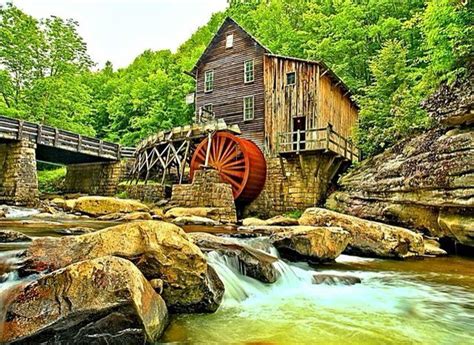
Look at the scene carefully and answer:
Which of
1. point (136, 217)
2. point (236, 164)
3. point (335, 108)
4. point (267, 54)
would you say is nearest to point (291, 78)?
point (267, 54)

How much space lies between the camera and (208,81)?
17844mm

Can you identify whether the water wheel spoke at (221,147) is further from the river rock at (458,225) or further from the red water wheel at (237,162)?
the river rock at (458,225)

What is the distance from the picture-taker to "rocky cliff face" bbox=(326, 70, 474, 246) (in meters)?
7.64

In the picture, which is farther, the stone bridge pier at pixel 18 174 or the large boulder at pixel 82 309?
the stone bridge pier at pixel 18 174

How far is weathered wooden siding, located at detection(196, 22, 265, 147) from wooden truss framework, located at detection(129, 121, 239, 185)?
1.06 meters

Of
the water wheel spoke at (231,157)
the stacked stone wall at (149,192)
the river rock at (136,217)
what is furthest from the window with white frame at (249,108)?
the river rock at (136,217)

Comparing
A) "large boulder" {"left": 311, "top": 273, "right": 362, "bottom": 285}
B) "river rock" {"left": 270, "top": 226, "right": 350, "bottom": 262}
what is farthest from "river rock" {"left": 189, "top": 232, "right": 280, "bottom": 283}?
"river rock" {"left": 270, "top": 226, "right": 350, "bottom": 262}

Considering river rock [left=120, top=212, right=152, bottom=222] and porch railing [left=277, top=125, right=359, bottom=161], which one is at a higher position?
porch railing [left=277, top=125, right=359, bottom=161]

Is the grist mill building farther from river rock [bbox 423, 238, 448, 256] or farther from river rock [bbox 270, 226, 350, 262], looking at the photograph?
river rock [bbox 270, 226, 350, 262]

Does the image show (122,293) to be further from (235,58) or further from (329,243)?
(235,58)

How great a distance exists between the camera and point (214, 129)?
15.0 m

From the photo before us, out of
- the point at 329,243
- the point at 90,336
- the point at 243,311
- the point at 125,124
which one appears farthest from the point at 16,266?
the point at 125,124

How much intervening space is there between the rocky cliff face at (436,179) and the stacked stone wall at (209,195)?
4.20 meters

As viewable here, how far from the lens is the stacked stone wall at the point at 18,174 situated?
1515 centimetres
